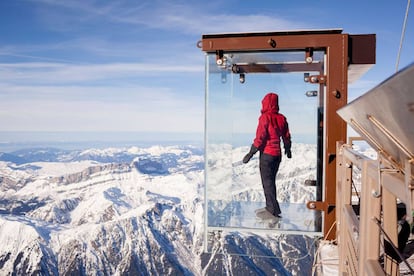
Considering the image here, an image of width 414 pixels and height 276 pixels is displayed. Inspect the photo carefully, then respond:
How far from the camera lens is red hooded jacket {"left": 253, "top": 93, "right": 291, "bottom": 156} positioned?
241 inches

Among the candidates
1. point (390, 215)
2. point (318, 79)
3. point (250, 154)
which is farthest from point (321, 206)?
point (390, 215)

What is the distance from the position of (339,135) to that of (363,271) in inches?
147

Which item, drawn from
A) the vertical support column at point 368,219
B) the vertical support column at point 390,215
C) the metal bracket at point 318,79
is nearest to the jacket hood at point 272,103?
the metal bracket at point 318,79

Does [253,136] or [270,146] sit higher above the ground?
[253,136]

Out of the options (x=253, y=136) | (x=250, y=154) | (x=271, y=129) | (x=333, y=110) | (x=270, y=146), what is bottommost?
(x=250, y=154)

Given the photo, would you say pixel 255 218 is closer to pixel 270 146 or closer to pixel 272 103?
pixel 270 146

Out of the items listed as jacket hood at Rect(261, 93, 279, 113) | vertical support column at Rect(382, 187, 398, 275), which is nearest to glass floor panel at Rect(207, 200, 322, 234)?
jacket hood at Rect(261, 93, 279, 113)

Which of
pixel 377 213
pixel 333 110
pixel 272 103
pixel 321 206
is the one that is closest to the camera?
pixel 377 213

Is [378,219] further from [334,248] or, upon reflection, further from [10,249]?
[10,249]

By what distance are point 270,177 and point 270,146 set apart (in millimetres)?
457

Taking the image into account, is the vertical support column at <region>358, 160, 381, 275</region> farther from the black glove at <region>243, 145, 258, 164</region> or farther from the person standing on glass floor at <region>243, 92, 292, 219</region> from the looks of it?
the black glove at <region>243, 145, 258, 164</region>

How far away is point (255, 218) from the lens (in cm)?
630

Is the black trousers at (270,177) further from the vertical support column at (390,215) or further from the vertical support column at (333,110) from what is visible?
the vertical support column at (390,215)

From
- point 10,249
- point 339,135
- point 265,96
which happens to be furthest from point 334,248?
Answer: point 10,249
